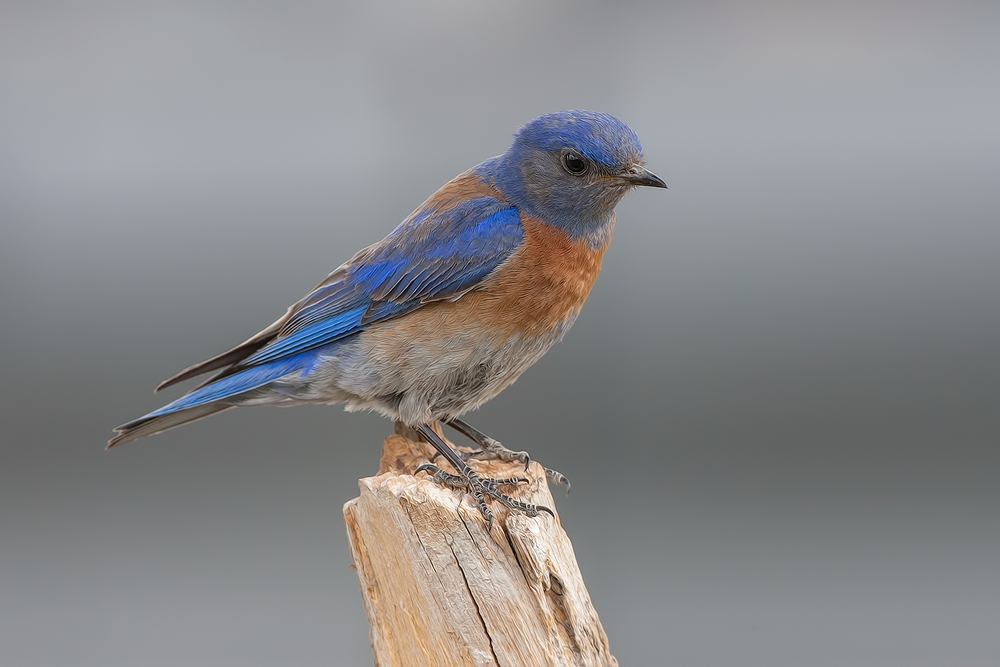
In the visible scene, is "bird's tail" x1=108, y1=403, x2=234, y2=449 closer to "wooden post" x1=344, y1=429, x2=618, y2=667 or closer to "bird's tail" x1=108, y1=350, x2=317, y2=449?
"bird's tail" x1=108, y1=350, x2=317, y2=449

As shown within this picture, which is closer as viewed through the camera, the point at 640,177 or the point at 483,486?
the point at 483,486

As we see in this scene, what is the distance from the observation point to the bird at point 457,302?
3.04 m

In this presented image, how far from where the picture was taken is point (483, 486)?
2.75 m

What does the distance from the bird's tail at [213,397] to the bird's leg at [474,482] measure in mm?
582

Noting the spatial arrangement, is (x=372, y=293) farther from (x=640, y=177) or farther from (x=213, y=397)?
(x=640, y=177)

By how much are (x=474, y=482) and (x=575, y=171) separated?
3.88 ft

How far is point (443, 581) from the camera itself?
7.91 feet

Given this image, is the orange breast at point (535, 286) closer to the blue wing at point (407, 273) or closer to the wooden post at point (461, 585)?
the blue wing at point (407, 273)

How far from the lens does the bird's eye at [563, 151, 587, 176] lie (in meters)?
3.13

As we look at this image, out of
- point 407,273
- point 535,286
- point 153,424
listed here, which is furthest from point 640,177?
point 153,424

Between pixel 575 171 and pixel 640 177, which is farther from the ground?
pixel 575 171

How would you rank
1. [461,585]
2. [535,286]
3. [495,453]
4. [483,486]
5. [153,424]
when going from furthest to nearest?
[495,453], [153,424], [535,286], [483,486], [461,585]

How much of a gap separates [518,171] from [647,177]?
0.51 meters

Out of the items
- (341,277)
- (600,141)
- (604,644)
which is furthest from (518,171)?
(604,644)
